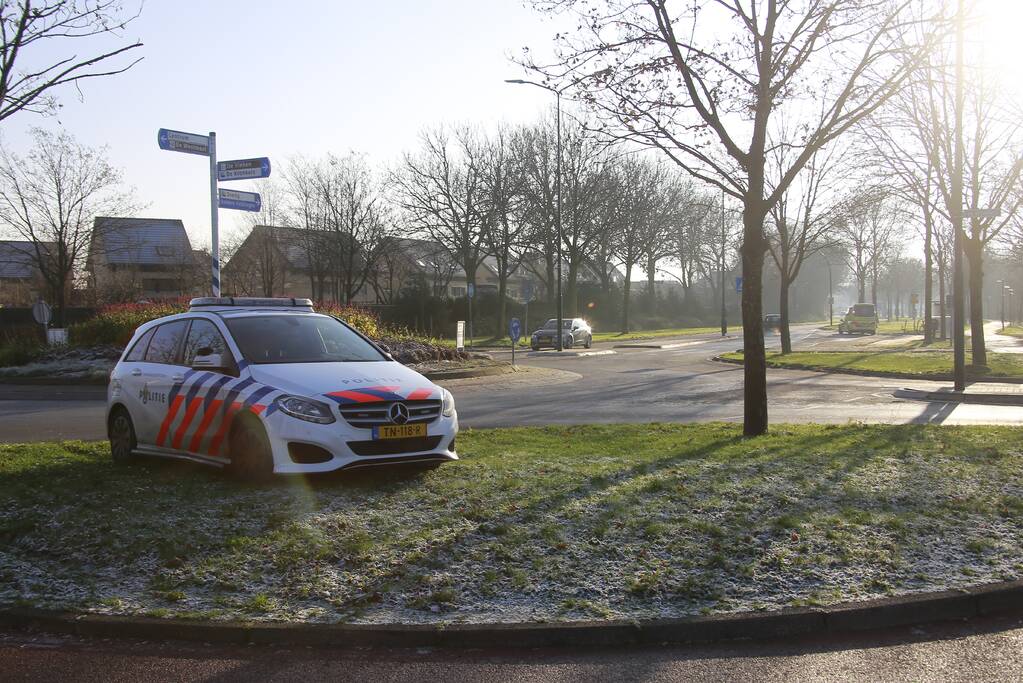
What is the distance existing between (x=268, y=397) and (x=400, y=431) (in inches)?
42.9

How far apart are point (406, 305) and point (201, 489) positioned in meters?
43.5

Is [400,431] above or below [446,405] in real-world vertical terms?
below

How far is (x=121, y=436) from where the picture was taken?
874cm

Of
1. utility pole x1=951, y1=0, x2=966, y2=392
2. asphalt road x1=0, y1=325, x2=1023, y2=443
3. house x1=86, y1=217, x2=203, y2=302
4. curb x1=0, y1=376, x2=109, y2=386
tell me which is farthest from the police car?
house x1=86, y1=217, x2=203, y2=302

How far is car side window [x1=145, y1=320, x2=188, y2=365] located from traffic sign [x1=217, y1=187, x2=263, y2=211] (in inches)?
206

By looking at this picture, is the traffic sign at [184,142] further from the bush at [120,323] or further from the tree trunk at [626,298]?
the tree trunk at [626,298]

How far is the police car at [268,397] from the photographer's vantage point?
7094mm

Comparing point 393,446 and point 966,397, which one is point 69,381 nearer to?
point 393,446

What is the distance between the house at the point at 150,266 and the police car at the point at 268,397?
38.9m

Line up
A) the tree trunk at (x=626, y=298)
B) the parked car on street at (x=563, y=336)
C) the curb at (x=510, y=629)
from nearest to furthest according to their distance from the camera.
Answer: the curb at (x=510, y=629), the parked car on street at (x=563, y=336), the tree trunk at (x=626, y=298)

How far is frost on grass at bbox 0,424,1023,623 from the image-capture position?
490 centimetres

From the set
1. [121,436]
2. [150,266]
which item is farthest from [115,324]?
[150,266]

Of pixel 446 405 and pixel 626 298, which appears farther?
pixel 626 298

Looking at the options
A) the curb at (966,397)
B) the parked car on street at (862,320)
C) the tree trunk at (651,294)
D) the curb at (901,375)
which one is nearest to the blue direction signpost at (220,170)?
the curb at (966,397)
